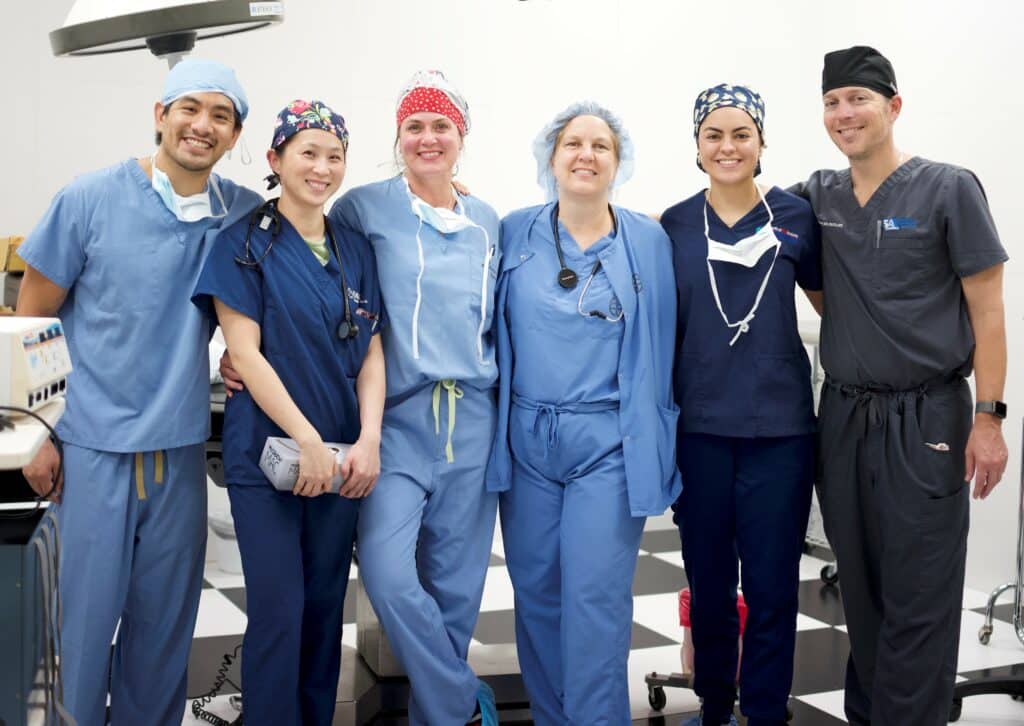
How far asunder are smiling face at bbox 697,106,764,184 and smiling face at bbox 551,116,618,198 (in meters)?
0.22

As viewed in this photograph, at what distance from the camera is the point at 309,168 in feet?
7.72

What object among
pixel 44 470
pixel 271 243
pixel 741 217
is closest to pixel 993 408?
pixel 741 217

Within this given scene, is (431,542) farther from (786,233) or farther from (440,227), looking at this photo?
(786,233)

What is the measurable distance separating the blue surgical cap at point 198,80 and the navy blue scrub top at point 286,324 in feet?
0.93

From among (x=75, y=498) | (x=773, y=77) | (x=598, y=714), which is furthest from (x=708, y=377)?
(x=773, y=77)

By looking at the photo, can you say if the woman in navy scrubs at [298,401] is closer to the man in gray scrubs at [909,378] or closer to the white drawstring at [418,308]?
the white drawstring at [418,308]

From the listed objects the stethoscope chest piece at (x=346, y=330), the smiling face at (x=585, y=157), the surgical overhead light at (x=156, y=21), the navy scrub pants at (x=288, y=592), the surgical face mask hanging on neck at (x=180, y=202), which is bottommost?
the navy scrub pants at (x=288, y=592)

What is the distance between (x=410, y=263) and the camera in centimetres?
250

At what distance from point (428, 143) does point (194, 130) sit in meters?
0.50

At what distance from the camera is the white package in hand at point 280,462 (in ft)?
7.40

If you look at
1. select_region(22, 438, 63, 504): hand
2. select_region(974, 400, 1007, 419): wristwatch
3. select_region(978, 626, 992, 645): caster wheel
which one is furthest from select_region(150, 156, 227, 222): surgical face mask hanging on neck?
select_region(978, 626, 992, 645): caster wheel

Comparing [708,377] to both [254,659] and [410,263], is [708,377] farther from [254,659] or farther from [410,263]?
[254,659]

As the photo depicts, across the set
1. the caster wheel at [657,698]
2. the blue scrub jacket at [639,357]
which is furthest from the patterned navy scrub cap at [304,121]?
the caster wheel at [657,698]

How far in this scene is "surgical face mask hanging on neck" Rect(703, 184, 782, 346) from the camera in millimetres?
2580
